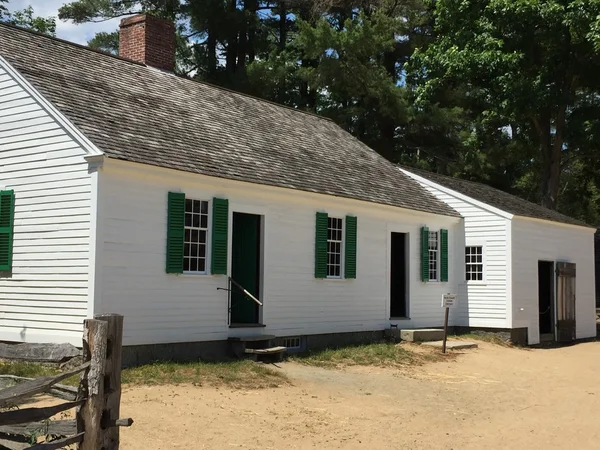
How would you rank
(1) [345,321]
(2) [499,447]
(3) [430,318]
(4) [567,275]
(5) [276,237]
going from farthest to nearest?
(4) [567,275] → (3) [430,318] → (1) [345,321] → (5) [276,237] → (2) [499,447]

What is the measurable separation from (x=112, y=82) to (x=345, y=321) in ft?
24.0

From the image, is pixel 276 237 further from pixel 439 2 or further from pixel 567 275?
pixel 439 2

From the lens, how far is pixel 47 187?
12.4 m

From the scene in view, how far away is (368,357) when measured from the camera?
15.0 meters

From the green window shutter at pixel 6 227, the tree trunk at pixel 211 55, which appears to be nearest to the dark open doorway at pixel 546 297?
the green window shutter at pixel 6 227

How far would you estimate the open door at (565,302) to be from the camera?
21250 millimetres

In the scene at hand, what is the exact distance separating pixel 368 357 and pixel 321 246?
2579 mm

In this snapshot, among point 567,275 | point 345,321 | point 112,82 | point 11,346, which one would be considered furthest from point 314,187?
point 567,275

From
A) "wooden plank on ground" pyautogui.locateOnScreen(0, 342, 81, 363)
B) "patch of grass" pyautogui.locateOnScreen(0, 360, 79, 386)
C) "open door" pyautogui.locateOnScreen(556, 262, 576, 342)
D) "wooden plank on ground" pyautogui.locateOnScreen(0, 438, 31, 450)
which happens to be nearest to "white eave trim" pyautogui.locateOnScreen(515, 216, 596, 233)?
"open door" pyautogui.locateOnScreen(556, 262, 576, 342)

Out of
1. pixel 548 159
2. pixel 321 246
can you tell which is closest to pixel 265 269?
pixel 321 246

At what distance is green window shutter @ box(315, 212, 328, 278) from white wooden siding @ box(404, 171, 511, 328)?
18.9 feet

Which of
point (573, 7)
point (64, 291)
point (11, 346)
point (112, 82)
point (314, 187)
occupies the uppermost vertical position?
point (573, 7)

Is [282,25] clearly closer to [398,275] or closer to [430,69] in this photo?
[430,69]

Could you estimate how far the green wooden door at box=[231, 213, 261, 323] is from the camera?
1470 centimetres
